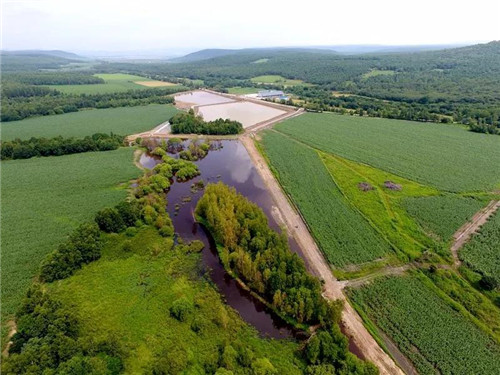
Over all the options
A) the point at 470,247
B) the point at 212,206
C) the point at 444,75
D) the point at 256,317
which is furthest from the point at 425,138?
the point at 444,75

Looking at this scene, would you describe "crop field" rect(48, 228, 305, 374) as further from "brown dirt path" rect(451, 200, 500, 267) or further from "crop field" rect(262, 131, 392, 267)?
"brown dirt path" rect(451, 200, 500, 267)

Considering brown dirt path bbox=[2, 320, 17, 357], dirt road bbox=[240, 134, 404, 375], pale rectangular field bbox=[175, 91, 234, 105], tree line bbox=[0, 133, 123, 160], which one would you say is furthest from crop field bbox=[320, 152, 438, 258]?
pale rectangular field bbox=[175, 91, 234, 105]

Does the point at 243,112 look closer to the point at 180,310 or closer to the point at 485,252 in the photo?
the point at 485,252

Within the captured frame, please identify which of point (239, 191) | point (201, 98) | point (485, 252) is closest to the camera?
point (485, 252)

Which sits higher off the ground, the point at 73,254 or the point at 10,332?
the point at 73,254

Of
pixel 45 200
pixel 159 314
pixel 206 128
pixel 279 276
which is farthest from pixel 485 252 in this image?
pixel 206 128

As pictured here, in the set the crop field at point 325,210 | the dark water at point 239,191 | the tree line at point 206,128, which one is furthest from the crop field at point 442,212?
the tree line at point 206,128
